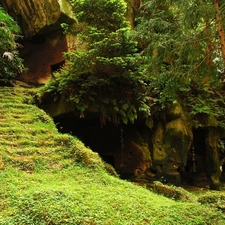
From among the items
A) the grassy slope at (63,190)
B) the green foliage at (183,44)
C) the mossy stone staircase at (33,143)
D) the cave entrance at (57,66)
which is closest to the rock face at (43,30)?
the cave entrance at (57,66)

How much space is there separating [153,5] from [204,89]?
5453 mm

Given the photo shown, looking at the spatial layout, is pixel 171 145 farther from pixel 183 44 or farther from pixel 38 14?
pixel 38 14

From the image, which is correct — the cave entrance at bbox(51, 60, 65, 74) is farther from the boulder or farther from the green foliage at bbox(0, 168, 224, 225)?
the green foliage at bbox(0, 168, 224, 225)

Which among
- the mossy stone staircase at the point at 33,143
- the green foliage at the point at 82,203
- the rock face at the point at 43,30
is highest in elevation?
the rock face at the point at 43,30

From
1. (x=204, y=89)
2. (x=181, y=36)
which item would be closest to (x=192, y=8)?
(x=181, y=36)

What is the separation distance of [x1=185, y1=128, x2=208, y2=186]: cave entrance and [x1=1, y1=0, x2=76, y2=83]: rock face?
7522mm

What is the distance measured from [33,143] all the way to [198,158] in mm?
8893

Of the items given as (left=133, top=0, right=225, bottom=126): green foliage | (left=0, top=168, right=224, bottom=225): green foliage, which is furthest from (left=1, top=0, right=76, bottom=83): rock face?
(left=0, top=168, right=224, bottom=225): green foliage

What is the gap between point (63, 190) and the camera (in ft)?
15.1

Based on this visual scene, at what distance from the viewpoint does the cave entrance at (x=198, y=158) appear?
37.9 ft

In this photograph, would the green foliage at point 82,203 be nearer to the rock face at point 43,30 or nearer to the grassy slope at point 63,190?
the grassy slope at point 63,190

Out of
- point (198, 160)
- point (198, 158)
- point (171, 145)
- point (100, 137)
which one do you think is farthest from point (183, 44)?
point (198, 160)

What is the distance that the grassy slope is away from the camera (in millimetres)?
3986

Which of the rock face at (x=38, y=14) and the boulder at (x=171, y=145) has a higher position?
the rock face at (x=38, y=14)
